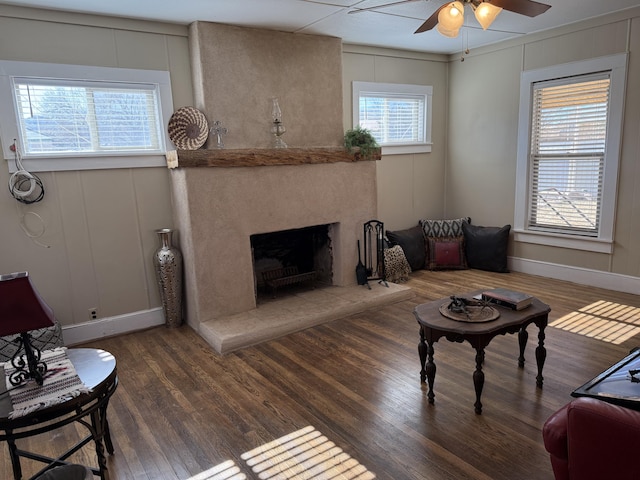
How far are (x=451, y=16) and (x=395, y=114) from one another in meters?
3.17

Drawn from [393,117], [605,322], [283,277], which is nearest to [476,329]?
[605,322]

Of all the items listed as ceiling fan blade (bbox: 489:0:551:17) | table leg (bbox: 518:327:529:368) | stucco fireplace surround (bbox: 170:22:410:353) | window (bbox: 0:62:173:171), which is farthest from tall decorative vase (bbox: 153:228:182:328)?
ceiling fan blade (bbox: 489:0:551:17)

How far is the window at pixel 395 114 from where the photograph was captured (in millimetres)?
5453

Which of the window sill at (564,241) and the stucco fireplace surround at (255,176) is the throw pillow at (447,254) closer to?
the window sill at (564,241)

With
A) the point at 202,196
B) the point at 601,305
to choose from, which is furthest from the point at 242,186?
the point at 601,305

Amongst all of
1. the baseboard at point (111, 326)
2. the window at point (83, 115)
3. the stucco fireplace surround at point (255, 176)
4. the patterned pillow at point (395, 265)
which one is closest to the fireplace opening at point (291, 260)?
the stucco fireplace surround at point (255, 176)

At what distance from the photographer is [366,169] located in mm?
4887

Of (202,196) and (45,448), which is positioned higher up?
(202,196)

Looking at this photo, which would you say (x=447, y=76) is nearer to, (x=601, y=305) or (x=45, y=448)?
(x=601, y=305)

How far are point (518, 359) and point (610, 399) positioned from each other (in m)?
1.69

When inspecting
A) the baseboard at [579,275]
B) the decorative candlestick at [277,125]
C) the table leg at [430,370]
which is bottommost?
the baseboard at [579,275]

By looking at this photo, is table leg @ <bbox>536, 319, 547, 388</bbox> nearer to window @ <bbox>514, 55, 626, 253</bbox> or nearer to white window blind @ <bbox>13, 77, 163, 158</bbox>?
window @ <bbox>514, 55, 626, 253</bbox>

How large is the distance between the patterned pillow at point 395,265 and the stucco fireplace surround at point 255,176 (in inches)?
20.1

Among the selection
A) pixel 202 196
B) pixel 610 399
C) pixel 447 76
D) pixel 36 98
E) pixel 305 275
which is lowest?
pixel 305 275
